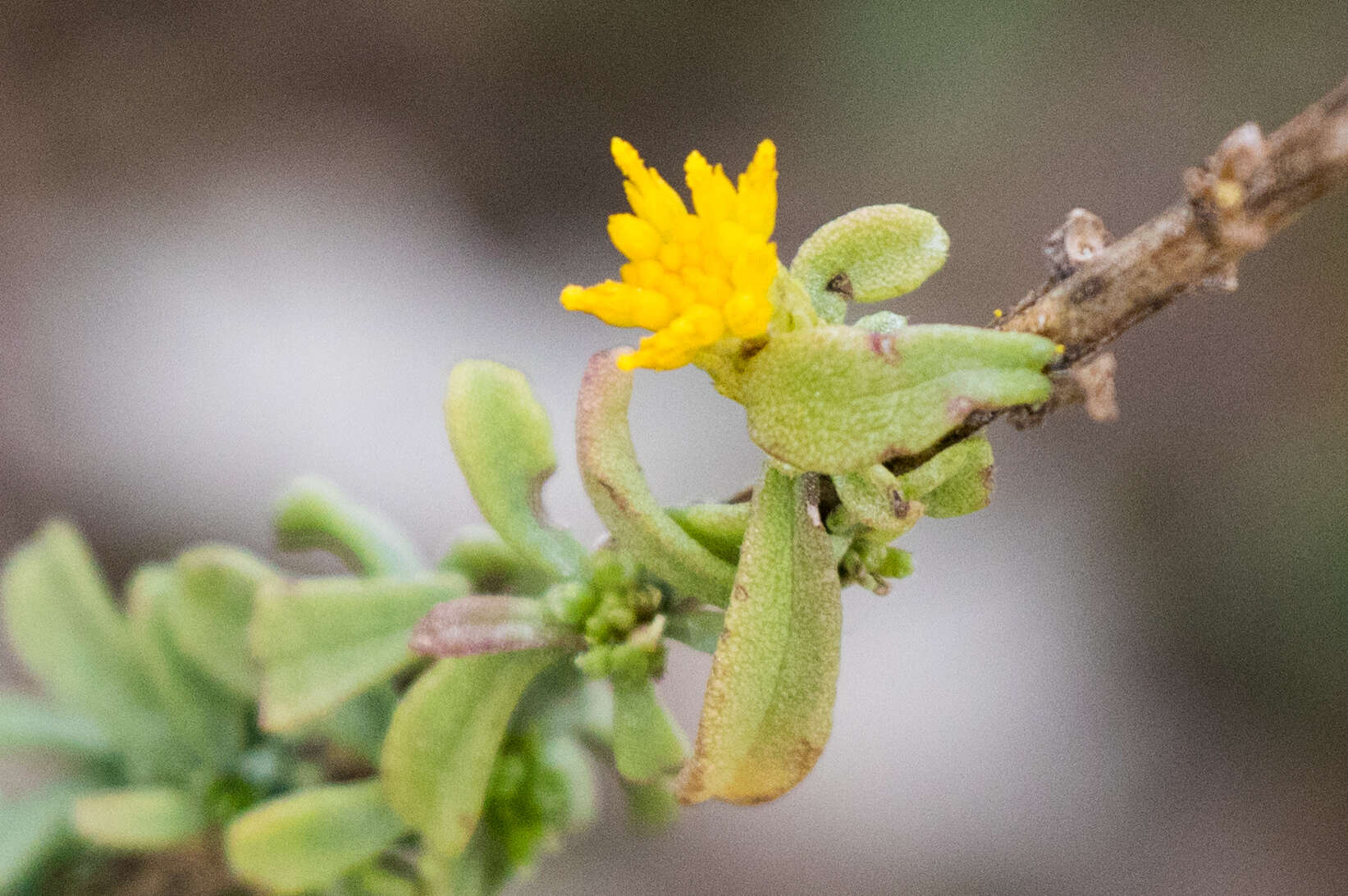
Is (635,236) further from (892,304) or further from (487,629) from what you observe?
(892,304)

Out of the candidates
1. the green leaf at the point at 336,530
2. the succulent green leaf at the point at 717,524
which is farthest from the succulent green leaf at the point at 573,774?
the succulent green leaf at the point at 717,524

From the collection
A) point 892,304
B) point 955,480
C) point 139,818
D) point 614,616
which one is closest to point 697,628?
point 614,616

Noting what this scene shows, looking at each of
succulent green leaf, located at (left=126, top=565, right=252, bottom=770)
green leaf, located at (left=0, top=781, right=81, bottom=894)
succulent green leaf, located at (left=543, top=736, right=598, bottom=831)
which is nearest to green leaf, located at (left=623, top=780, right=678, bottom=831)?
succulent green leaf, located at (left=543, top=736, right=598, bottom=831)

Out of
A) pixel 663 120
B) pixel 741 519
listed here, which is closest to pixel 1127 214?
pixel 663 120

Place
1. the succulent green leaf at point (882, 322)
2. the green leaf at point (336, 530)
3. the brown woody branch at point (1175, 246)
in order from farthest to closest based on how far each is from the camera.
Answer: the green leaf at point (336, 530) → the succulent green leaf at point (882, 322) → the brown woody branch at point (1175, 246)

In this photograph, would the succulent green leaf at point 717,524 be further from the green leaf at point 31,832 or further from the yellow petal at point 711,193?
the green leaf at point 31,832

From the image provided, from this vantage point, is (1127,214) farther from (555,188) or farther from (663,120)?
(555,188)

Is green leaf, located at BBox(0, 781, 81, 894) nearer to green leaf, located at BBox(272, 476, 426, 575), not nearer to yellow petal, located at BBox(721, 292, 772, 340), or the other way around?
green leaf, located at BBox(272, 476, 426, 575)
